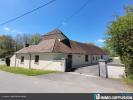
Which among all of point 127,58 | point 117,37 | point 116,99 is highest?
point 117,37

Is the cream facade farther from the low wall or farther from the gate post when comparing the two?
the low wall

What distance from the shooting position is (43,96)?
6.70 m

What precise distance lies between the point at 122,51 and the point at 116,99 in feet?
17.7

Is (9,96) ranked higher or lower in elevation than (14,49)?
lower

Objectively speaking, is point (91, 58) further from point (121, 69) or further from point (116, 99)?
point (116, 99)

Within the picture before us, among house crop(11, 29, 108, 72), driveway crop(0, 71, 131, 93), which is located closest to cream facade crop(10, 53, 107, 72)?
house crop(11, 29, 108, 72)

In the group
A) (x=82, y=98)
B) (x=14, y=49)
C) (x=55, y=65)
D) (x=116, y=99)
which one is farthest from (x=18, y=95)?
(x=14, y=49)

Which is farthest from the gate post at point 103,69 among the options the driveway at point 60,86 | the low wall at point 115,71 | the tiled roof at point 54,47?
the tiled roof at point 54,47

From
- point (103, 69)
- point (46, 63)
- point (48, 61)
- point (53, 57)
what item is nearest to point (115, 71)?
point (103, 69)

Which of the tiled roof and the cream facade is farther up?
the tiled roof

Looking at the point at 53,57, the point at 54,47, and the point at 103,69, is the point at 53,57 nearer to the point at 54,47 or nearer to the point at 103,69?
the point at 54,47

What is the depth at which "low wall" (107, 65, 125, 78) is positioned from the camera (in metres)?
12.1

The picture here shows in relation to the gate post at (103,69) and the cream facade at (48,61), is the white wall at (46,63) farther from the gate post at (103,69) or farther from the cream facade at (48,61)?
the gate post at (103,69)

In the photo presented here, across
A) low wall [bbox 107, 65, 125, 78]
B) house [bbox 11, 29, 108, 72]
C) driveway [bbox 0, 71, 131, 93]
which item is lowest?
driveway [bbox 0, 71, 131, 93]
